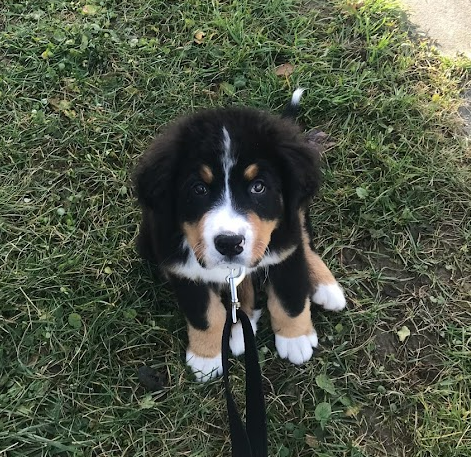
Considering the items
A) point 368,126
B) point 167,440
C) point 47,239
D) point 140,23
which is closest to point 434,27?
point 368,126

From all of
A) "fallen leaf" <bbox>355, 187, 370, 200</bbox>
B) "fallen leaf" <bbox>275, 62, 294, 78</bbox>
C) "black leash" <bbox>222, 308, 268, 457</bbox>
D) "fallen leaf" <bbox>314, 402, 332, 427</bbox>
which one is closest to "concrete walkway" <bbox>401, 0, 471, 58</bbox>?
"fallen leaf" <bbox>275, 62, 294, 78</bbox>

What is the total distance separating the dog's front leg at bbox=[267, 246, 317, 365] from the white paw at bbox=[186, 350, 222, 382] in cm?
30

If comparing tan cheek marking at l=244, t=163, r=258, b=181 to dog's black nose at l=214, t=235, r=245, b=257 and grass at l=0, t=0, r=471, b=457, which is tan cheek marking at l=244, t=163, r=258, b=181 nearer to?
dog's black nose at l=214, t=235, r=245, b=257

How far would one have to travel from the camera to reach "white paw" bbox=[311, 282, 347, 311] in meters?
3.06

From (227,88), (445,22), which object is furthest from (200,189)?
(445,22)

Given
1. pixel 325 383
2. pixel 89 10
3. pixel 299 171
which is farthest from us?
pixel 89 10

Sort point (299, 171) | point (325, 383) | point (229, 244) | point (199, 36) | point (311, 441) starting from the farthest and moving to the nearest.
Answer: point (199, 36)
point (325, 383)
point (311, 441)
point (299, 171)
point (229, 244)

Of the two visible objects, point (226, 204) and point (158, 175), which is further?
point (158, 175)

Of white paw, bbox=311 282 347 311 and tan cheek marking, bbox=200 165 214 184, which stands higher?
tan cheek marking, bbox=200 165 214 184

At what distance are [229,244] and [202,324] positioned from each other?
0.71m

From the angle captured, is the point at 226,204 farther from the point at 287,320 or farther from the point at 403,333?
the point at 403,333

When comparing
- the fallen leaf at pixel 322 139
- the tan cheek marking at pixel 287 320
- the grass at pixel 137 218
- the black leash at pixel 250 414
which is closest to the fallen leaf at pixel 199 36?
the grass at pixel 137 218

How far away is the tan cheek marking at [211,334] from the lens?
2873 millimetres

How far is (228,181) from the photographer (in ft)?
7.74
